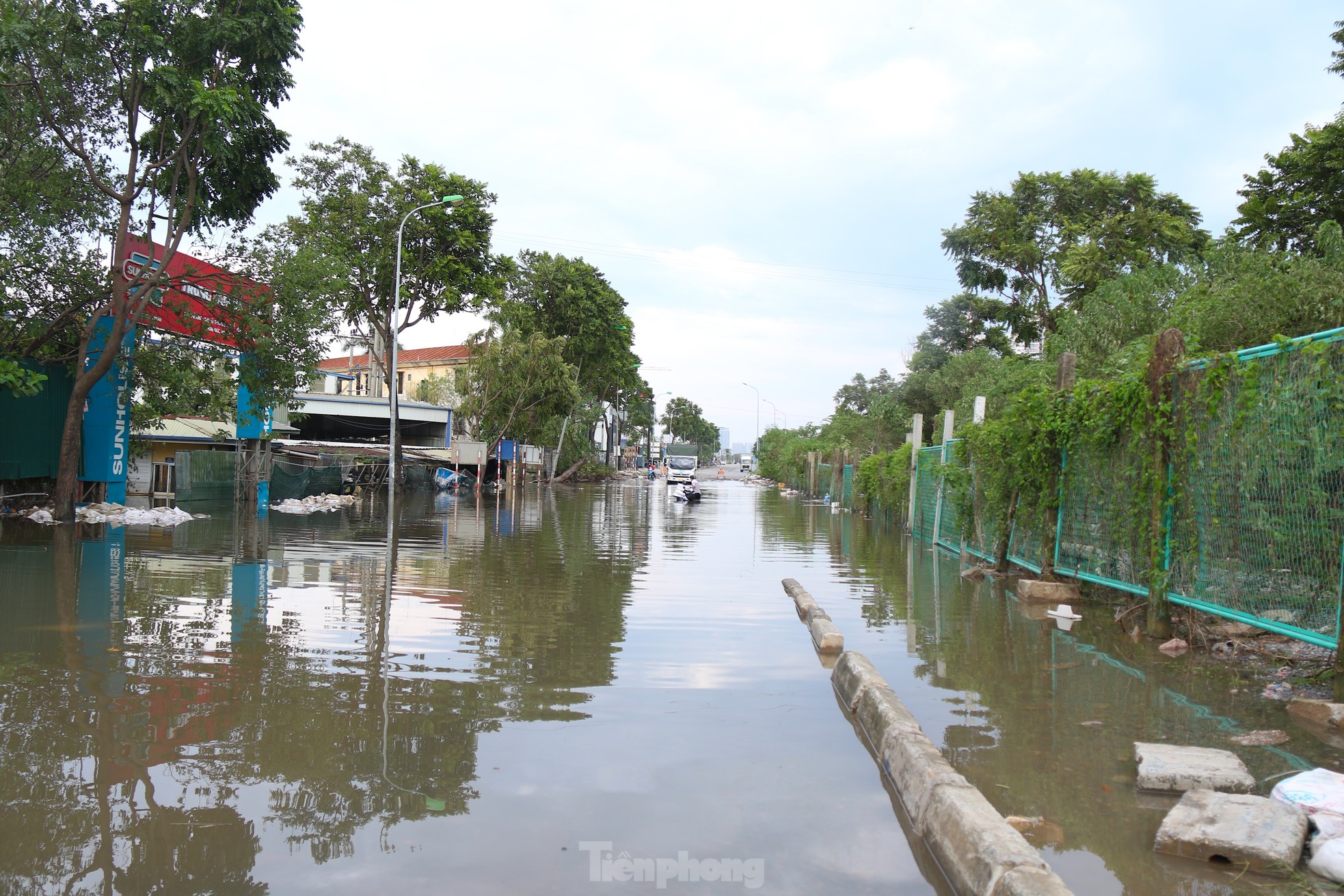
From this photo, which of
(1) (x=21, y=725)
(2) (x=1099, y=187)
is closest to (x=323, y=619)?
(1) (x=21, y=725)

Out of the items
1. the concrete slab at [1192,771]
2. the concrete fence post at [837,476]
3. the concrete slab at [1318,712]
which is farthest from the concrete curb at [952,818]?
the concrete fence post at [837,476]

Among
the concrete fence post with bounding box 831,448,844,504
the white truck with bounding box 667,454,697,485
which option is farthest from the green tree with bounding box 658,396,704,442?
the concrete fence post with bounding box 831,448,844,504

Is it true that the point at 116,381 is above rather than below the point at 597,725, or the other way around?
above

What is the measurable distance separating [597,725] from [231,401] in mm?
18968

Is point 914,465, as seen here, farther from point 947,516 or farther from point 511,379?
point 511,379

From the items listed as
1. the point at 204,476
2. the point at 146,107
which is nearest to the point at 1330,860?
the point at 146,107

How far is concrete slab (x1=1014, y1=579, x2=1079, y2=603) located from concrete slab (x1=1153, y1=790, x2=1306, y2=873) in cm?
667

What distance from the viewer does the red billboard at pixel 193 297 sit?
18.2m

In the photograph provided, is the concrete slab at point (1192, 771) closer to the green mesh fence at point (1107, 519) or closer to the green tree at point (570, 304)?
the green mesh fence at point (1107, 519)

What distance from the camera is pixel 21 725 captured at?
5055 millimetres

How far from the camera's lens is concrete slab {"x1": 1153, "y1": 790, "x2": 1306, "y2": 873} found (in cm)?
359

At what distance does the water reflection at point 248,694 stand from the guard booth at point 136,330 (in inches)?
285

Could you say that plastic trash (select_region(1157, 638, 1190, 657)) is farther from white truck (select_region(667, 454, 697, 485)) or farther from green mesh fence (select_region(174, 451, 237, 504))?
white truck (select_region(667, 454, 697, 485))

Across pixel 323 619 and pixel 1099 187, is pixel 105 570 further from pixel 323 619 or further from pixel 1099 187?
pixel 1099 187
